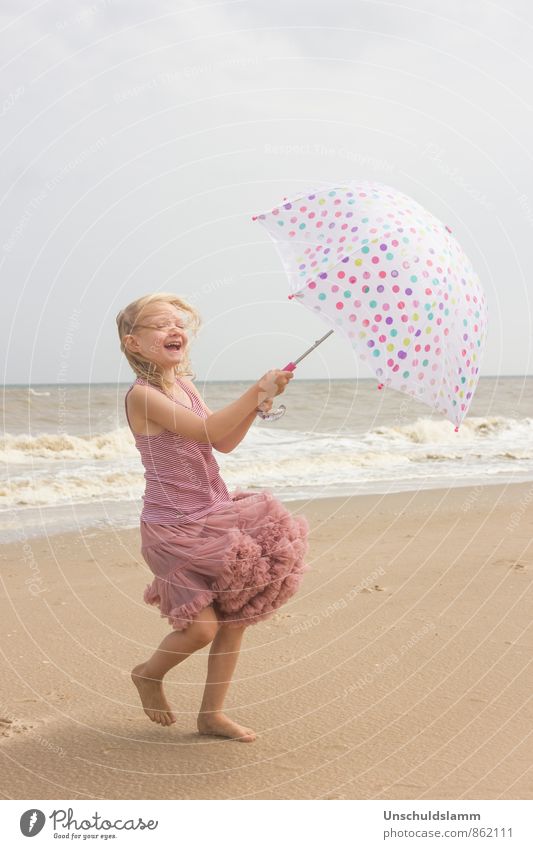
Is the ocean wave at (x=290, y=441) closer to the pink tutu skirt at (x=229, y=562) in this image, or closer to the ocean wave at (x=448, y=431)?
the ocean wave at (x=448, y=431)

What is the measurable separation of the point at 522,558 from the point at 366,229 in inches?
126

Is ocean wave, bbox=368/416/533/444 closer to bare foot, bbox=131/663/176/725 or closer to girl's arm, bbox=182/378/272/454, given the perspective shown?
girl's arm, bbox=182/378/272/454

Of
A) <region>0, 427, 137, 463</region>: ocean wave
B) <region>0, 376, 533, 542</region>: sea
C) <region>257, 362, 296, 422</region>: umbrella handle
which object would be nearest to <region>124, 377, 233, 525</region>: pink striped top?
<region>257, 362, 296, 422</region>: umbrella handle

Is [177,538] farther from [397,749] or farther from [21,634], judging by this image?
[21,634]

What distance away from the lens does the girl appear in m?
3.15

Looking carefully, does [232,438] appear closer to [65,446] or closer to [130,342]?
[130,342]

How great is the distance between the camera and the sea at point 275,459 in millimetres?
9023

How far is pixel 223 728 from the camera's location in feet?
10.7

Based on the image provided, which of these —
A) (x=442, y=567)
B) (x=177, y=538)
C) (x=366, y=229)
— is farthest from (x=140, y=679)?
(x=442, y=567)

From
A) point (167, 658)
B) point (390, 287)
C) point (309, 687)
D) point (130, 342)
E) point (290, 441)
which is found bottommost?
point (309, 687)

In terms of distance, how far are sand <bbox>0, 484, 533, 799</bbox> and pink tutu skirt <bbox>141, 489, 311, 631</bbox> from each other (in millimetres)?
515

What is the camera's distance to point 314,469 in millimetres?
11789

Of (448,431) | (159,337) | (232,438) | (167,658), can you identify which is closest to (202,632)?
(167,658)

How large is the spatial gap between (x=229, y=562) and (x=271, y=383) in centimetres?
65
